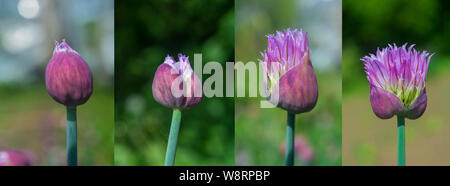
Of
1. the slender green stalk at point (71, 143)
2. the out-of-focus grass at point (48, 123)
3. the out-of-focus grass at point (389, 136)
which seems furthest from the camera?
the out-of-focus grass at point (389, 136)

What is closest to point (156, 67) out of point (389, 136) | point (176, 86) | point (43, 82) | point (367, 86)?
point (43, 82)

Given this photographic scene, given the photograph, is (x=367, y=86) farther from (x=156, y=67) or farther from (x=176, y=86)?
(x=176, y=86)

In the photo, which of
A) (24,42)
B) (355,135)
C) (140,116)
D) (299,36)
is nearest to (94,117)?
(140,116)

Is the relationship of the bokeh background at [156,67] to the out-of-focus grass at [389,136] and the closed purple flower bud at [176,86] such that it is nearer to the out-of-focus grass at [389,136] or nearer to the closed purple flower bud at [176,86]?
the out-of-focus grass at [389,136]

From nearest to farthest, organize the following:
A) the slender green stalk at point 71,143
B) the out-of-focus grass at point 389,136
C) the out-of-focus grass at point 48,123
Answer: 1. the slender green stalk at point 71,143
2. the out-of-focus grass at point 48,123
3. the out-of-focus grass at point 389,136

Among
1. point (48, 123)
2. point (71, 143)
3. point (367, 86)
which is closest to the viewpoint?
point (71, 143)

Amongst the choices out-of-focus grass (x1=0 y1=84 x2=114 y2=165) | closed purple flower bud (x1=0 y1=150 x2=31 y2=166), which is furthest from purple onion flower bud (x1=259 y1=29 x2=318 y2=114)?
out-of-focus grass (x1=0 y1=84 x2=114 y2=165)

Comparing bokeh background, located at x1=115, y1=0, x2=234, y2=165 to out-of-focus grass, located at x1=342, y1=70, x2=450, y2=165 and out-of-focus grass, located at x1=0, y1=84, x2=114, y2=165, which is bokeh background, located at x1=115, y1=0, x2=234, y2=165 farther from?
out-of-focus grass, located at x1=342, y1=70, x2=450, y2=165

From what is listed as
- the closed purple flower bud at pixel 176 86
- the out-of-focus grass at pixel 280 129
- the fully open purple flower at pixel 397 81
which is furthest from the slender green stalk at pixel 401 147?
the out-of-focus grass at pixel 280 129
